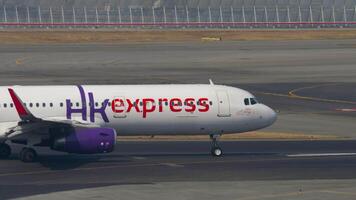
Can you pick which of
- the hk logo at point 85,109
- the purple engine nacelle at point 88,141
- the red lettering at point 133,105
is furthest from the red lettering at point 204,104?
the purple engine nacelle at point 88,141

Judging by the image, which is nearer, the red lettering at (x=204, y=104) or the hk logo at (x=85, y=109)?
the hk logo at (x=85, y=109)

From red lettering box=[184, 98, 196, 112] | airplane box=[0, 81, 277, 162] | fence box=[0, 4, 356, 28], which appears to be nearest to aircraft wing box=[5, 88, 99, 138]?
airplane box=[0, 81, 277, 162]

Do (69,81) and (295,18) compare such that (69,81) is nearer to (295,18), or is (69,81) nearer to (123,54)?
(123,54)

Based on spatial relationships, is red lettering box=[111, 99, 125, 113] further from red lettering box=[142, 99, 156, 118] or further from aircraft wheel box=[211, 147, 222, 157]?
aircraft wheel box=[211, 147, 222, 157]

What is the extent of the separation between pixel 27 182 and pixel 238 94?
45.5 feet

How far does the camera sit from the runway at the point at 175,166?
144 ft

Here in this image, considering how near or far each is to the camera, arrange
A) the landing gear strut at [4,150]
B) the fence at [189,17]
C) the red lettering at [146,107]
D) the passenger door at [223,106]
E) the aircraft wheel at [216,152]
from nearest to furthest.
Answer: the red lettering at [146,107], the landing gear strut at [4,150], the passenger door at [223,106], the aircraft wheel at [216,152], the fence at [189,17]

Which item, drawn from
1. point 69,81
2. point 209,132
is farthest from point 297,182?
point 69,81

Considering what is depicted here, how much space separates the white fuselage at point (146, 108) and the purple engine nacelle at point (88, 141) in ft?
8.36

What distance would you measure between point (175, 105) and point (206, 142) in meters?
8.31

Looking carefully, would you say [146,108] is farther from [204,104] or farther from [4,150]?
[4,150]

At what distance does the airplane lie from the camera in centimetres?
4956

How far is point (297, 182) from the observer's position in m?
43.8

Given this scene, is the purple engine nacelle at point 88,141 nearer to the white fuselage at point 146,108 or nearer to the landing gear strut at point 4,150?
the white fuselage at point 146,108
